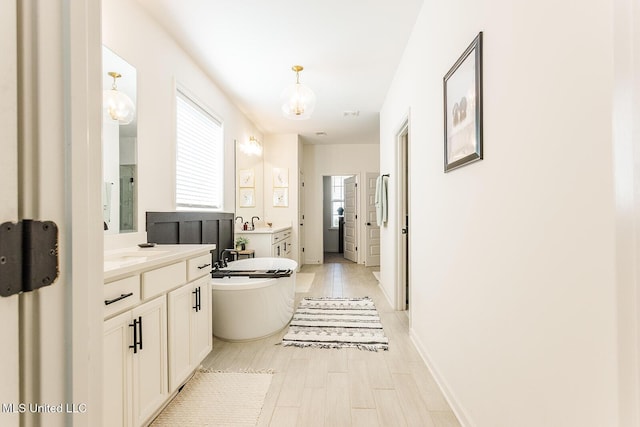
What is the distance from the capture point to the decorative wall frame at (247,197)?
16.0ft

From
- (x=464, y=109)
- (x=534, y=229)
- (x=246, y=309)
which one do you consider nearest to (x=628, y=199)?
(x=534, y=229)

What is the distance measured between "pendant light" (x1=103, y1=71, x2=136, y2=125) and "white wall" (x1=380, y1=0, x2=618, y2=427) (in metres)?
2.18

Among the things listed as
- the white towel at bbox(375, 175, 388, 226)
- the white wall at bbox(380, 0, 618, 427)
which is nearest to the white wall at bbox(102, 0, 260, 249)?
the white wall at bbox(380, 0, 618, 427)

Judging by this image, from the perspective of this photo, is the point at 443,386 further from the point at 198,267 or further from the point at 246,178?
the point at 246,178

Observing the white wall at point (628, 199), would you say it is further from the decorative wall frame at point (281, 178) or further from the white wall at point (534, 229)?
the decorative wall frame at point (281, 178)

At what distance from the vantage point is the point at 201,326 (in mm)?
2174

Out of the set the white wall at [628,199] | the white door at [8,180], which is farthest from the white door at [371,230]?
the white door at [8,180]

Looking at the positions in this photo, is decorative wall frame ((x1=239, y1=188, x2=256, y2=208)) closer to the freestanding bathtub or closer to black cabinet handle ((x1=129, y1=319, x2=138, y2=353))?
the freestanding bathtub

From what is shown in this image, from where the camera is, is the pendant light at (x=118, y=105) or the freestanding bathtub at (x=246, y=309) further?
the freestanding bathtub at (x=246, y=309)

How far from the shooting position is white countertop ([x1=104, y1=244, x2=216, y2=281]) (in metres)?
1.36

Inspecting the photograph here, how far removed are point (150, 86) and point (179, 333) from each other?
1.88 meters

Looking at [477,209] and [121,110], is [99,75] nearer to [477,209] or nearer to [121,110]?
[477,209]

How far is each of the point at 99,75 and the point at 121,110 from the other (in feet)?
6.15

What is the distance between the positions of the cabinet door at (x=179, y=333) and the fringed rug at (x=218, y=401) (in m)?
0.15
